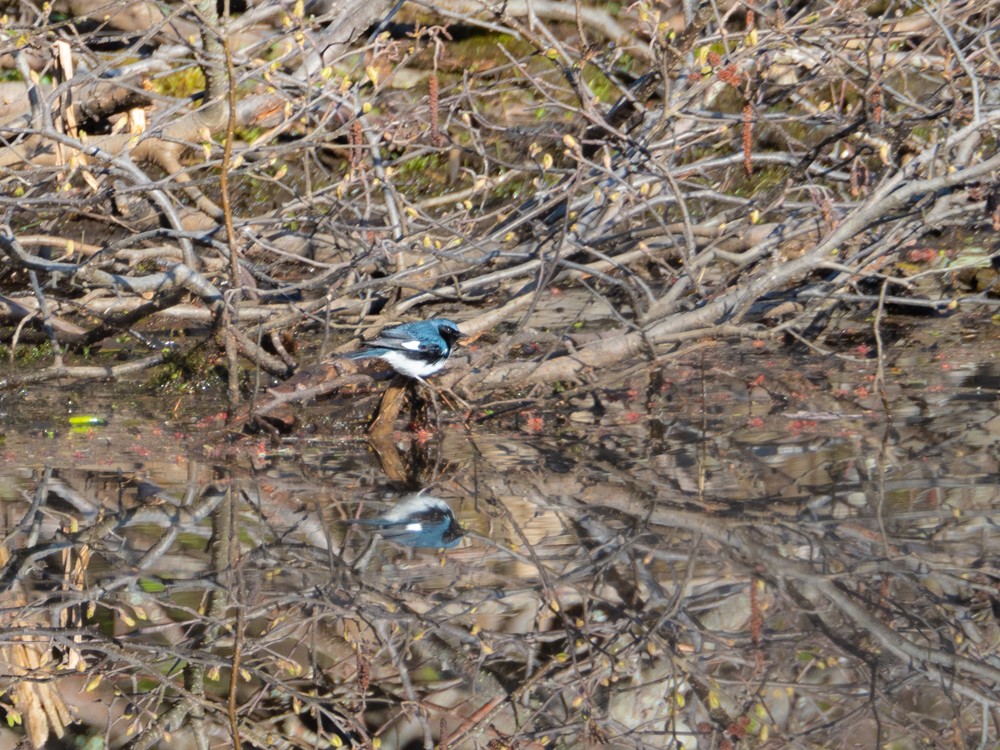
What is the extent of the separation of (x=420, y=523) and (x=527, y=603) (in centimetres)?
90

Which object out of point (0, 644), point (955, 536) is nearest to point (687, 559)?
point (955, 536)

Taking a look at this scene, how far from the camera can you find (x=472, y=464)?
5.80 meters

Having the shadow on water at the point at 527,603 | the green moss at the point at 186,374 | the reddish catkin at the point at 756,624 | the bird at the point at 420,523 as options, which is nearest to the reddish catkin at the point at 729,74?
the shadow on water at the point at 527,603

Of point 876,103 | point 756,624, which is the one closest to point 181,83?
point 876,103

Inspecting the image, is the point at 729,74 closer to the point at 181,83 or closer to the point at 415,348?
the point at 415,348

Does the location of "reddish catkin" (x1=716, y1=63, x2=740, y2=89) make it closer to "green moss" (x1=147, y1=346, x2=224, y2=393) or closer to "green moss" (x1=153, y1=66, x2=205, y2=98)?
"green moss" (x1=147, y1=346, x2=224, y2=393)

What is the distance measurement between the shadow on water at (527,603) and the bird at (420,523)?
0.06 meters

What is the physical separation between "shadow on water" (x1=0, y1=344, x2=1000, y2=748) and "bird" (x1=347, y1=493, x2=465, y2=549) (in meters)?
0.06

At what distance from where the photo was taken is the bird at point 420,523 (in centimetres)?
457

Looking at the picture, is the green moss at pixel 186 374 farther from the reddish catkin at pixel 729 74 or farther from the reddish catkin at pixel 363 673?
the reddish catkin at pixel 363 673

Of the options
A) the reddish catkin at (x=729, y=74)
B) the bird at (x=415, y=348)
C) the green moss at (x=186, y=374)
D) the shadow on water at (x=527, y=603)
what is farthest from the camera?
the green moss at (x=186, y=374)

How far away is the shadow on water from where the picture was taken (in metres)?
3.49

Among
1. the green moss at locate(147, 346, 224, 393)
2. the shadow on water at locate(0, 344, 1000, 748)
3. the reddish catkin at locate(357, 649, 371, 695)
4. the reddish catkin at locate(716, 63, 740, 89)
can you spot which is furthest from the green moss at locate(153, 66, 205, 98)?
the reddish catkin at locate(357, 649, 371, 695)

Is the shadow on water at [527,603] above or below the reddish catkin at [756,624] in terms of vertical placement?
below
